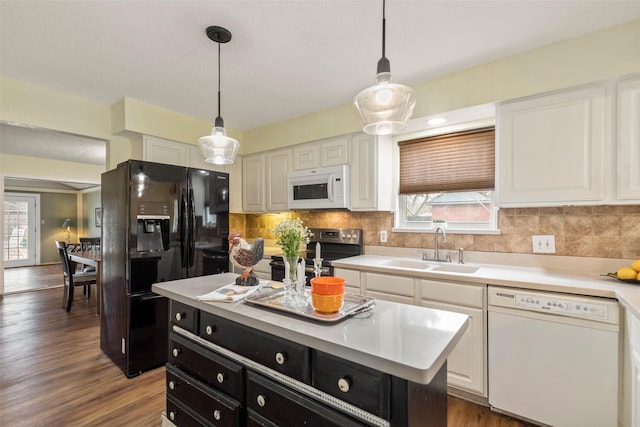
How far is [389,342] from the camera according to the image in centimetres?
98

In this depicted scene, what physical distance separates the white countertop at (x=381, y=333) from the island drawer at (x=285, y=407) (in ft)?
0.74

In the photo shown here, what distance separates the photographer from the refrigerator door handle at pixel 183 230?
9.15 feet

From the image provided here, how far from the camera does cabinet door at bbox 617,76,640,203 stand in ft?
5.82

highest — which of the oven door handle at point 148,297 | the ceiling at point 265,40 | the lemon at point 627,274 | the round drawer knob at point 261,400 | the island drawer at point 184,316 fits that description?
the ceiling at point 265,40

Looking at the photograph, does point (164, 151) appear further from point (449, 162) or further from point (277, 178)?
point (449, 162)

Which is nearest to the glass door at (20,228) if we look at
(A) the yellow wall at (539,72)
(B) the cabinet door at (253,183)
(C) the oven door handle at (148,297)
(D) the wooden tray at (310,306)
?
(B) the cabinet door at (253,183)

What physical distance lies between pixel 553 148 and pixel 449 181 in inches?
35.3

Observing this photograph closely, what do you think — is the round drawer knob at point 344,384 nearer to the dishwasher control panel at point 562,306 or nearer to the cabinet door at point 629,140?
the dishwasher control panel at point 562,306

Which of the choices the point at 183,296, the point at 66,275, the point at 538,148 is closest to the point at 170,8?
the point at 183,296

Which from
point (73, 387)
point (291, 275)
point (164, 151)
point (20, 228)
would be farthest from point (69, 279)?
point (20, 228)

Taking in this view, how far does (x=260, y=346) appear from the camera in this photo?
125 centimetres

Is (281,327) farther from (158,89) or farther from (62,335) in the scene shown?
(62,335)

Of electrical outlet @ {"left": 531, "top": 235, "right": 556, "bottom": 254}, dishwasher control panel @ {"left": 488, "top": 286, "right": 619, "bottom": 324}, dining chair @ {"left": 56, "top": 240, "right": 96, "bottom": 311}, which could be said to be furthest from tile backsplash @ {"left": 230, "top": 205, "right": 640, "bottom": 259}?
dining chair @ {"left": 56, "top": 240, "right": 96, "bottom": 311}

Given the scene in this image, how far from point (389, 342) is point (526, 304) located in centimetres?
136
